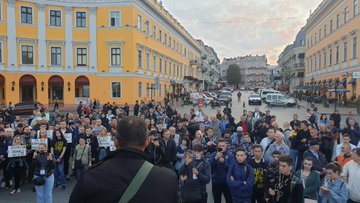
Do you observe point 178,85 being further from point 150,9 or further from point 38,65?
point 38,65

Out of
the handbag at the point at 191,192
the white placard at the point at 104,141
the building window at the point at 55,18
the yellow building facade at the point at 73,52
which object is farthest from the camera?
the building window at the point at 55,18

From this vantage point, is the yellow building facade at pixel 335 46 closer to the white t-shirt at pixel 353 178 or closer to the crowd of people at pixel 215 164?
the crowd of people at pixel 215 164

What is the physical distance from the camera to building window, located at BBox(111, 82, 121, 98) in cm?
3794

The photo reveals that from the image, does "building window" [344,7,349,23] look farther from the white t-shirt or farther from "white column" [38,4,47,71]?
the white t-shirt

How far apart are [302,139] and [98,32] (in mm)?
32930

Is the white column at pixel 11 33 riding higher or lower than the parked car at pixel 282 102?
higher

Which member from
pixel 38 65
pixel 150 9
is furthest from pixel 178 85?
pixel 38 65

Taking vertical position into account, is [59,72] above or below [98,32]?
below

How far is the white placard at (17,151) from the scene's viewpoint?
864 centimetres

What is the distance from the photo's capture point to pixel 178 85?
59.5 meters

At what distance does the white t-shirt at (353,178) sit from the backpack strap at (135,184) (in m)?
4.97

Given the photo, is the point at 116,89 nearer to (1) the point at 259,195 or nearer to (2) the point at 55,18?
(2) the point at 55,18

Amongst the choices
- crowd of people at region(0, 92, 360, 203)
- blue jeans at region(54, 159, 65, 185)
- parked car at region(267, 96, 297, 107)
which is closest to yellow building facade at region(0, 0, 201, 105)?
parked car at region(267, 96, 297, 107)

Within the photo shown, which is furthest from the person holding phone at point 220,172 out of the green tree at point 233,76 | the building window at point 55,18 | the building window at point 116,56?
the green tree at point 233,76
